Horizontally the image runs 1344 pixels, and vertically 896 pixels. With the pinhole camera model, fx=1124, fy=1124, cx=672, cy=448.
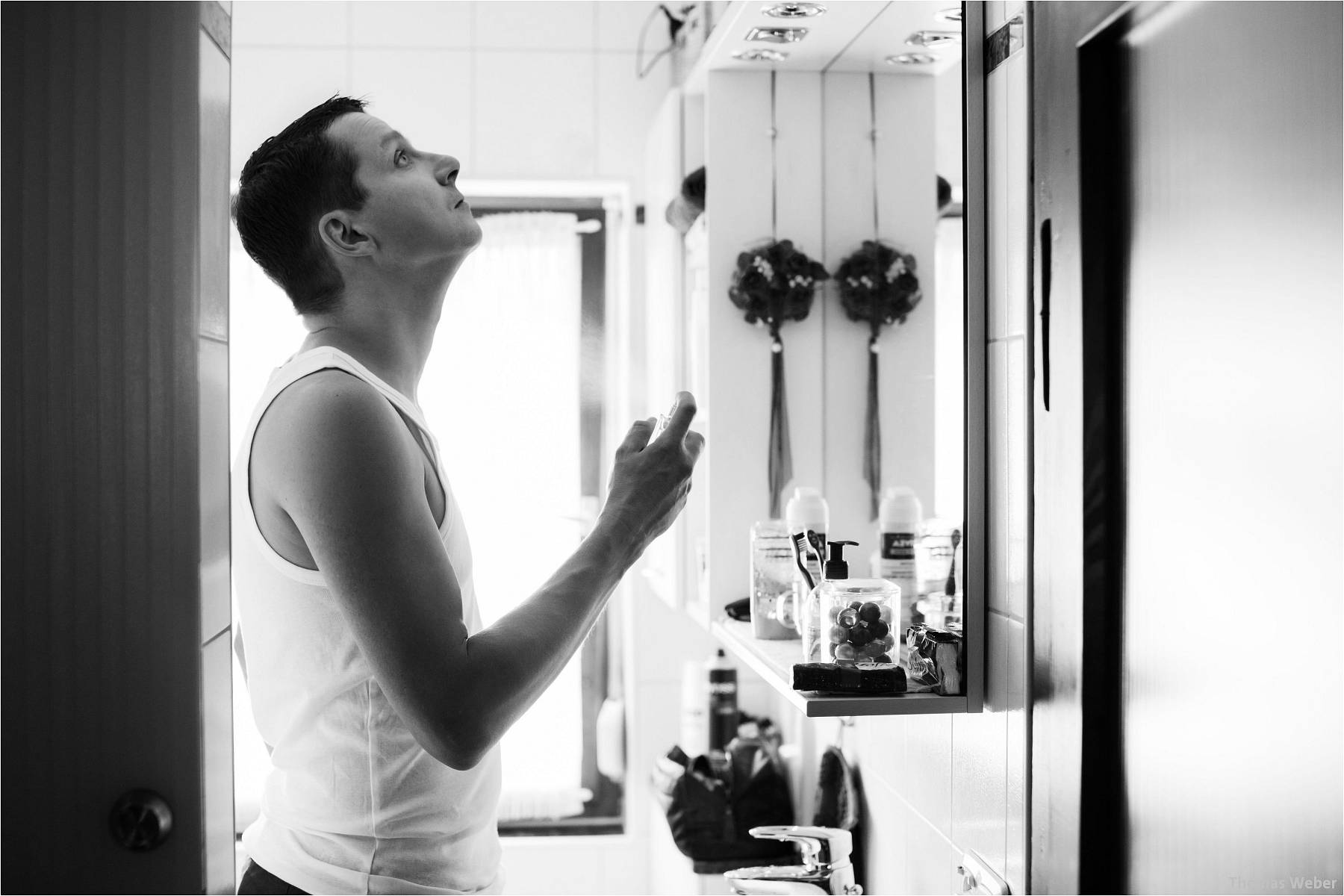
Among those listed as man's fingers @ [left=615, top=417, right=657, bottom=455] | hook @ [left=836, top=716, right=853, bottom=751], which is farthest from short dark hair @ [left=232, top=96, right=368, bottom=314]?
hook @ [left=836, top=716, right=853, bottom=751]

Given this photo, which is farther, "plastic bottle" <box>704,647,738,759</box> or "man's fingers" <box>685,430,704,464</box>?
"plastic bottle" <box>704,647,738,759</box>

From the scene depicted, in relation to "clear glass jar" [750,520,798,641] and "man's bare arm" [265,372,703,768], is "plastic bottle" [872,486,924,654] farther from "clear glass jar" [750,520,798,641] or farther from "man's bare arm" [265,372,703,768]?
"man's bare arm" [265,372,703,768]

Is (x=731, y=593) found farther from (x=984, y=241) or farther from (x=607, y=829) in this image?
(x=607, y=829)

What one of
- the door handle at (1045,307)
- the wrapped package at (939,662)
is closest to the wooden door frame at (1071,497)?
the door handle at (1045,307)

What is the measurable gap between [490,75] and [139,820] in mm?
1902

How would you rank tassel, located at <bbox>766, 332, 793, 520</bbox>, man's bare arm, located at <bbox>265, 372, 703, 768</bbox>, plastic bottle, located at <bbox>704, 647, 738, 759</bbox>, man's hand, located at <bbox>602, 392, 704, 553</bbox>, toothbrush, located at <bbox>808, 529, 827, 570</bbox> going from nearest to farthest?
man's bare arm, located at <bbox>265, 372, 703, 768</bbox>, man's hand, located at <bbox>602, 392, 704, 553</bbox>, toothbrush, located at <bbox>808, 529, 827, 570</bbox>, tassel, located at <bbox>766, 332, 793, 520</bbox>, plastic bottle, located at <bbox>704, 647, 738, 759</bbox>

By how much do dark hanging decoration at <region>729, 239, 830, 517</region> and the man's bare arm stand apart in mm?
726

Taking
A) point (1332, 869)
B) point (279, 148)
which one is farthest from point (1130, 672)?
point (279, 148)

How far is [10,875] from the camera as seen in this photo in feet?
1.51

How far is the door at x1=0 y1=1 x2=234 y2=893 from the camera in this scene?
17.9 inches

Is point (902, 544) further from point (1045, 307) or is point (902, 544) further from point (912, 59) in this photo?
point (912, 59)

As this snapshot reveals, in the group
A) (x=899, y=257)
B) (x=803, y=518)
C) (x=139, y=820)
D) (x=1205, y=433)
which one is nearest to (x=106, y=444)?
(x=139, y=820)

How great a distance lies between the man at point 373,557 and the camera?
0.77 metres

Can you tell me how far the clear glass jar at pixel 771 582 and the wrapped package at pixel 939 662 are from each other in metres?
0.29
